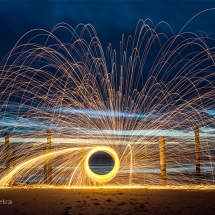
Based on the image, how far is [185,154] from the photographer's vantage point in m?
11.0

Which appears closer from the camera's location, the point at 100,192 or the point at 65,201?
the point at 65,201

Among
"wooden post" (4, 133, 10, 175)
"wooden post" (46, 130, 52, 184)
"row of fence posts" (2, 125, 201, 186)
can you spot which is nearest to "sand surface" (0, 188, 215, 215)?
"row of fence posts" (2, 125, 201, 186)

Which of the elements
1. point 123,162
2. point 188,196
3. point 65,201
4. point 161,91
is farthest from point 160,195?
point 161,91

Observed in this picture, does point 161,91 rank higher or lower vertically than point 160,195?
higher

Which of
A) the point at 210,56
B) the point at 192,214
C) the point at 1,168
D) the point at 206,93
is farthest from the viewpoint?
the point at 1,168

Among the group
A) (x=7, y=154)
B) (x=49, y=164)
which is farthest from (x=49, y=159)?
(x=7, y=154)

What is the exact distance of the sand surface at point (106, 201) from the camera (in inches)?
254

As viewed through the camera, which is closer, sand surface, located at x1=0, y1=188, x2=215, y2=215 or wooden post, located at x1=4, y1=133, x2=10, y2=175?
sand surface, located at x1=0, y1=188, x2=215, y2=215

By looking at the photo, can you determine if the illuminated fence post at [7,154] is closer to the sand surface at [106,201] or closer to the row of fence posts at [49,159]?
the row of fence posts at [49,159]

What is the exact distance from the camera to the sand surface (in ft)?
21.2

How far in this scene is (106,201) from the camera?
719cm

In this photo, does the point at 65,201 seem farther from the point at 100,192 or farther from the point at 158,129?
the point at 158,129

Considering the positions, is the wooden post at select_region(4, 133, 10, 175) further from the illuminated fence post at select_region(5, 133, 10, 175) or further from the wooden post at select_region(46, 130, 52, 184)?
the wooden post at select_region(46, 130, 52, 184)

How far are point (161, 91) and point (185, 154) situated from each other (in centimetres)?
232
